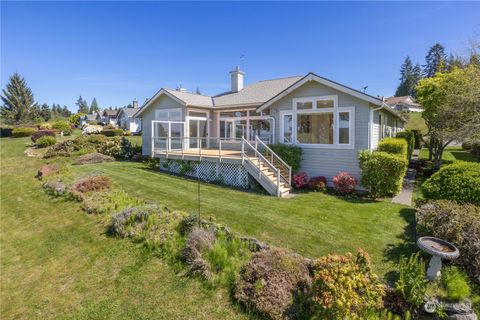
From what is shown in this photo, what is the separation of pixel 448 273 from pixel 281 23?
15.2 meters

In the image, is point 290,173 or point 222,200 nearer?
point 222,200

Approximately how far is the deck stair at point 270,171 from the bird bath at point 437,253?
6327mm

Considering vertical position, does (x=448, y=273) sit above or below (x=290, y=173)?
below

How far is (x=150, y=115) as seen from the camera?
2016 cm

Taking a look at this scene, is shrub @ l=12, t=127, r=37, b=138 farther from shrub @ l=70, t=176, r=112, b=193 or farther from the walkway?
the walkway

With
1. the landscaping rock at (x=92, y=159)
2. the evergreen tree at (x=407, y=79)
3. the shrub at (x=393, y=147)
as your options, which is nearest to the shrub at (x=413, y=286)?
the shrub at (x=393, y=147)

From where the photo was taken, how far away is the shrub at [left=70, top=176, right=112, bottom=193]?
1079cm

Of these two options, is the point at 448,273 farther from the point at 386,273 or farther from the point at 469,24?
the point at 469,24

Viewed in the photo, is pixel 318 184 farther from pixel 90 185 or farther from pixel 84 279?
pixel 90 185

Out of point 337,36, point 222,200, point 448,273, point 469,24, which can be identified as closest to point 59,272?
point 222,200

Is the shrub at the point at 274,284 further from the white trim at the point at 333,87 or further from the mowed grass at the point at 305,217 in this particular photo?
the white trim at the point at 333,87

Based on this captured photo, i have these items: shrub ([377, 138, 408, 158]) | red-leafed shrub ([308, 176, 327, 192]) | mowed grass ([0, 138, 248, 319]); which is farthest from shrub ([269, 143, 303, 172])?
mowed grass ([0, 138, 248, 319])

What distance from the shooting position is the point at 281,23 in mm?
15914

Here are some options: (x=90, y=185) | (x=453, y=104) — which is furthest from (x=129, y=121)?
(x=453, y=104)
